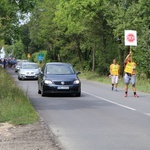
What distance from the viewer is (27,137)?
360 inches

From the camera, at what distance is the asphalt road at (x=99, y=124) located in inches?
344

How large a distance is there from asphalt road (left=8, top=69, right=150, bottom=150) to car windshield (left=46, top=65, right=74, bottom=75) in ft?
13.6

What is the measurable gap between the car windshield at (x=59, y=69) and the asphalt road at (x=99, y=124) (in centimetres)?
414

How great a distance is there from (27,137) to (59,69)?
12198 mm

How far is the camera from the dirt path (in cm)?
818

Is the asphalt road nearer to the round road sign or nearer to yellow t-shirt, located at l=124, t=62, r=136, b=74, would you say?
yellow t-shirt, located at l=124, t=62, r=136, b=74

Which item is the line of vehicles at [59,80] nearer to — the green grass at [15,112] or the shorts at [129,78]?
the shorts at [129,78]

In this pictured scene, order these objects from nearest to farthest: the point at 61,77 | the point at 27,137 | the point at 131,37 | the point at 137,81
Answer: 1. the point at 27,137
2. the point at 61,77
3. the point at 131,37
4. the point at 137,81

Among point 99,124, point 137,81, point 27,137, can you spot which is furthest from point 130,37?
point 27,137

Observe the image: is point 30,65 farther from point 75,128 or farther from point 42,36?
point 75,128

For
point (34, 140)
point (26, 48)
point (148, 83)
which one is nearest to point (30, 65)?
point (148, 83)

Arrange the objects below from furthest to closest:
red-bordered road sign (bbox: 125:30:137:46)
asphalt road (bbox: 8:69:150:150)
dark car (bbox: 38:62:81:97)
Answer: red-bordered road sign (bbox: 125:30:137:46) < dark car (bbox: 38:62:81:97) < asphalt road (bbox: 8:69:150:150)

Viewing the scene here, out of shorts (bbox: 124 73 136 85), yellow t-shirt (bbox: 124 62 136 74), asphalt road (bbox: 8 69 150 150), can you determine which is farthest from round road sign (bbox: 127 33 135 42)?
asphalt road (bbox: 8 69 150 150)

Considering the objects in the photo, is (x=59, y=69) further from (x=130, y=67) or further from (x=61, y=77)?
(x=130, y=67)
